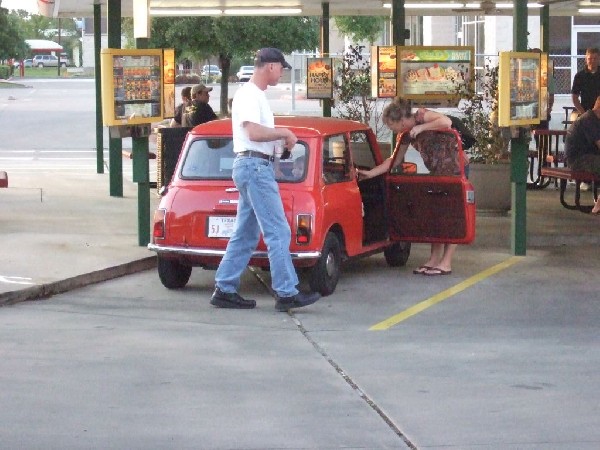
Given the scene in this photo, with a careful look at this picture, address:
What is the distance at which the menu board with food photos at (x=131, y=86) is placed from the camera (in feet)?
42.2

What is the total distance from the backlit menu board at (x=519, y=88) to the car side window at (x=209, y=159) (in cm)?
299

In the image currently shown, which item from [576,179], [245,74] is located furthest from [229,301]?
[245,74]

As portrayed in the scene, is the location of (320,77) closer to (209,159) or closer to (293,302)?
(209,159)

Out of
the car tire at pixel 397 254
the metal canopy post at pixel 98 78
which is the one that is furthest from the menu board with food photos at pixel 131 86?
the metal canopy post at pixel 98 78

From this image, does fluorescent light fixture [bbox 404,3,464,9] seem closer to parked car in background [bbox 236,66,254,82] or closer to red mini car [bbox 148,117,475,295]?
red mini car [bbox 148,117,475,295]

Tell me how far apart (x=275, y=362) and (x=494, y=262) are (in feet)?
16.6

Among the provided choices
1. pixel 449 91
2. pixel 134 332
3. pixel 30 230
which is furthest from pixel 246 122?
pixel 449 91

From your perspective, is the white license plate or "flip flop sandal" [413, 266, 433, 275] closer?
the white license plate

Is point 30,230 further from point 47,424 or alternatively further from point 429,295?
point 47,424

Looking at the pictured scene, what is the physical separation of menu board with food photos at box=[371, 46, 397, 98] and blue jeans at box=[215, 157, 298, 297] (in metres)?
7.92

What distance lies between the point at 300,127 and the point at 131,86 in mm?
2496

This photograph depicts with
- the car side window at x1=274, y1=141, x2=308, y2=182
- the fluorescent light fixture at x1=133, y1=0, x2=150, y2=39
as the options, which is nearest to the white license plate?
the car side window at x1=274, y1=141, x2=308, y2=182

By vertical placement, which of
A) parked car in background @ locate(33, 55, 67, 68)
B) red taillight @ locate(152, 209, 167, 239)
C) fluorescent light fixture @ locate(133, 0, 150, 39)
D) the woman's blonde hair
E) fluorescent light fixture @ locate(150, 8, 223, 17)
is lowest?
red taillight @ locate(152, 209, 167, 239)

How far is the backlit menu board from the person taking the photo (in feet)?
42.3
